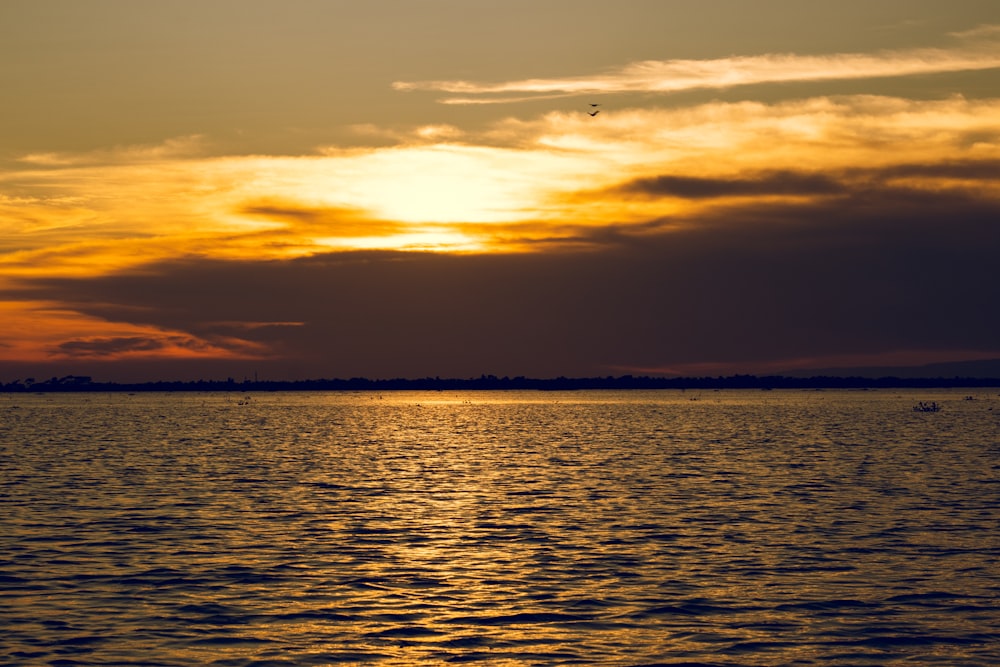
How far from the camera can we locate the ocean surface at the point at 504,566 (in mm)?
24938

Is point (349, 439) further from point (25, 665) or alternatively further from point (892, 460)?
point (25, 665)

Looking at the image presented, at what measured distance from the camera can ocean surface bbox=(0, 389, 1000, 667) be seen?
81.8 feet

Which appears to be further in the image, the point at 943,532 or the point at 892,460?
the point at 892,460

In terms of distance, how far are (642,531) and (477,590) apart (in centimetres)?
1312

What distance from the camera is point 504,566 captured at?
115ft

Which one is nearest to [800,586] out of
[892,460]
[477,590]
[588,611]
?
[588,611]

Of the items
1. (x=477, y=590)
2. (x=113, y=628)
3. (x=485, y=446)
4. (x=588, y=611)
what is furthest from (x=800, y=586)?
(x=485, y=446)

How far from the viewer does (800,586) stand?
3134 cm

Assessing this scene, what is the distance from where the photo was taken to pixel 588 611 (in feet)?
92.6

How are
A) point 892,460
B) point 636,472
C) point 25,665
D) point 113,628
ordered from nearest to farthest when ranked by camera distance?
point 25,665 < point 113,628 < point 636,472 < point 892,460

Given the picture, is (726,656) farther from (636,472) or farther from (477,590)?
(636,472)

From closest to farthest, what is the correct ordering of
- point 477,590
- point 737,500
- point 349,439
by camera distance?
1. point 477,590
2. point 737,500
3. point 349,439

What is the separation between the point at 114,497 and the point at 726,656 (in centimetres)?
4094

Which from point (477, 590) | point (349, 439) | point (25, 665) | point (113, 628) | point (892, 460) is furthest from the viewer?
point (349, 439)
